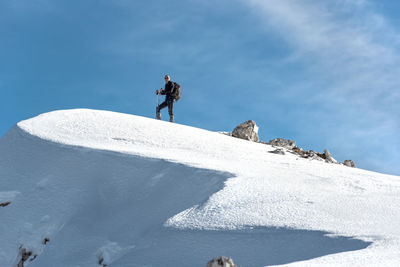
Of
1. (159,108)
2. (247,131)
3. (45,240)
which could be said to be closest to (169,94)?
(159,108)

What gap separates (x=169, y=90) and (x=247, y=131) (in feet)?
12.3

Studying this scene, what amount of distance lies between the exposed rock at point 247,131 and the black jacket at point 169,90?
333cm

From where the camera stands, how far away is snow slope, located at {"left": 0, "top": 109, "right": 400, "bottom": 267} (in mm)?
6426

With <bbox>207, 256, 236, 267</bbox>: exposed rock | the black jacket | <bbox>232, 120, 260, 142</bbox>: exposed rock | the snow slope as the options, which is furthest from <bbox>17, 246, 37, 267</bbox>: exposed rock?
<bbox>232, 120, 260, 142</bbox>: exposed rock

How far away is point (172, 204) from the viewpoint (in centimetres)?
809

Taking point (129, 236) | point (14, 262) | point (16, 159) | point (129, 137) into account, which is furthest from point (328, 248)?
point (16, 159)

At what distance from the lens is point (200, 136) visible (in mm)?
13188

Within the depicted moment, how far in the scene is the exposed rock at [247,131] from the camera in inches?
698

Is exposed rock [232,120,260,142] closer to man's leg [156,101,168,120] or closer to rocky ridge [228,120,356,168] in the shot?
rocky ridge [228,120,356,168]

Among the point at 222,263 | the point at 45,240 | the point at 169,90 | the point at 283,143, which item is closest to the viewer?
the point at 222,263

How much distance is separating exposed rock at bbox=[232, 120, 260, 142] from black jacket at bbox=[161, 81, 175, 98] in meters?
3.33

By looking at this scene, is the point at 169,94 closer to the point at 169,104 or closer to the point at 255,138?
the point at 169,104

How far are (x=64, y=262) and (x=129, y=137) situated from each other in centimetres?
448

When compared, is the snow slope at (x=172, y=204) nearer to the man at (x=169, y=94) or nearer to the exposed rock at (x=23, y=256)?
the exposed rock at (x=23, y=256)
